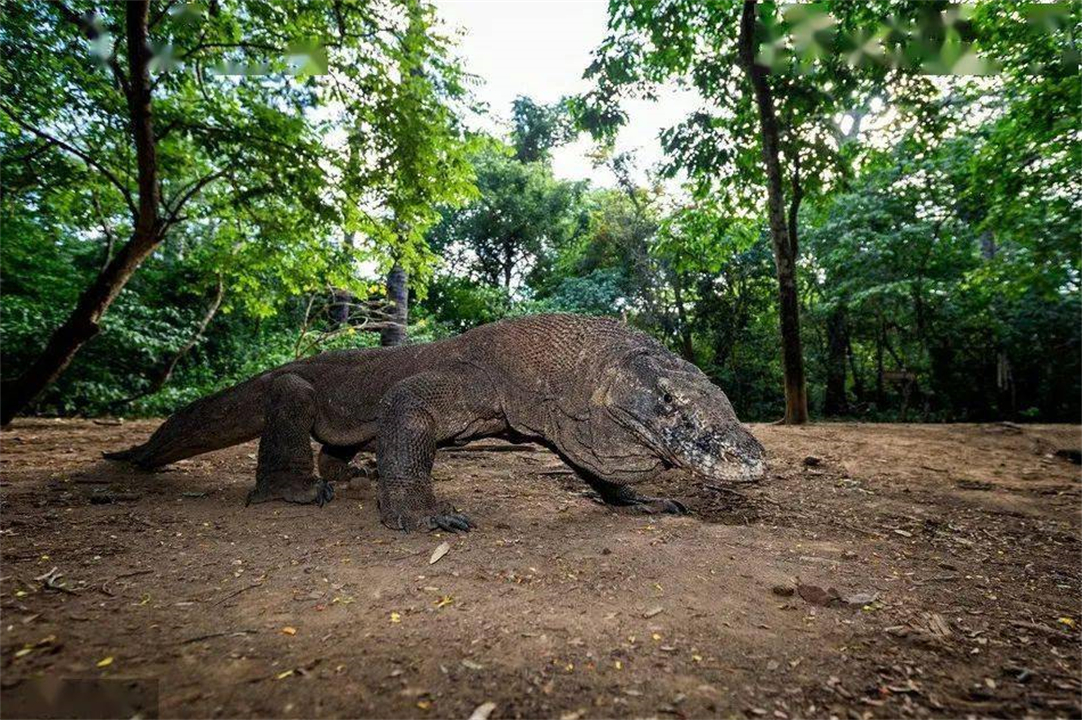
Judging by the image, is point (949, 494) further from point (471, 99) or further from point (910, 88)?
point (471, 99)

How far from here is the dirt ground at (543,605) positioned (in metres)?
1.56

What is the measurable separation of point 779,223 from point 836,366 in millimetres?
9326

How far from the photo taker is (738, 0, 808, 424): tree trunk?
897 centimetres

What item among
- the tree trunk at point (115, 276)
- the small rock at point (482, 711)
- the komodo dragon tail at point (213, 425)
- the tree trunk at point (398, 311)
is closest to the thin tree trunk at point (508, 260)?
the tree trunk at point (398, 311)

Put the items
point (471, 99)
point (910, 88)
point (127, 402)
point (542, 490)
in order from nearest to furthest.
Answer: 1. point (542, 490)
2. point (910, 88)
3. point (127, 402)
4. point (471, 99)

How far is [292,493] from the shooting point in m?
3.61

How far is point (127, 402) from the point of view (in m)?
9.82

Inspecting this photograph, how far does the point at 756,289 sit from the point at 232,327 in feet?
48.9

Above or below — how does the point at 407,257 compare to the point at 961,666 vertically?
above

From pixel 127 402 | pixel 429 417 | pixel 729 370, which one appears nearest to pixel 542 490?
pixel 429 417

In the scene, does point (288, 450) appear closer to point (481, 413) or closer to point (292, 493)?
point (292, 493)

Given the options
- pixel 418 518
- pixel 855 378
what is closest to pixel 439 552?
pixel 418 518

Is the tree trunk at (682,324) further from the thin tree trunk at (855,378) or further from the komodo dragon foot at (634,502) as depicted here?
the komodo dragon foot at (634,502)

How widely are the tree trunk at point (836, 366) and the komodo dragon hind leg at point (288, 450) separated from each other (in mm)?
16575
